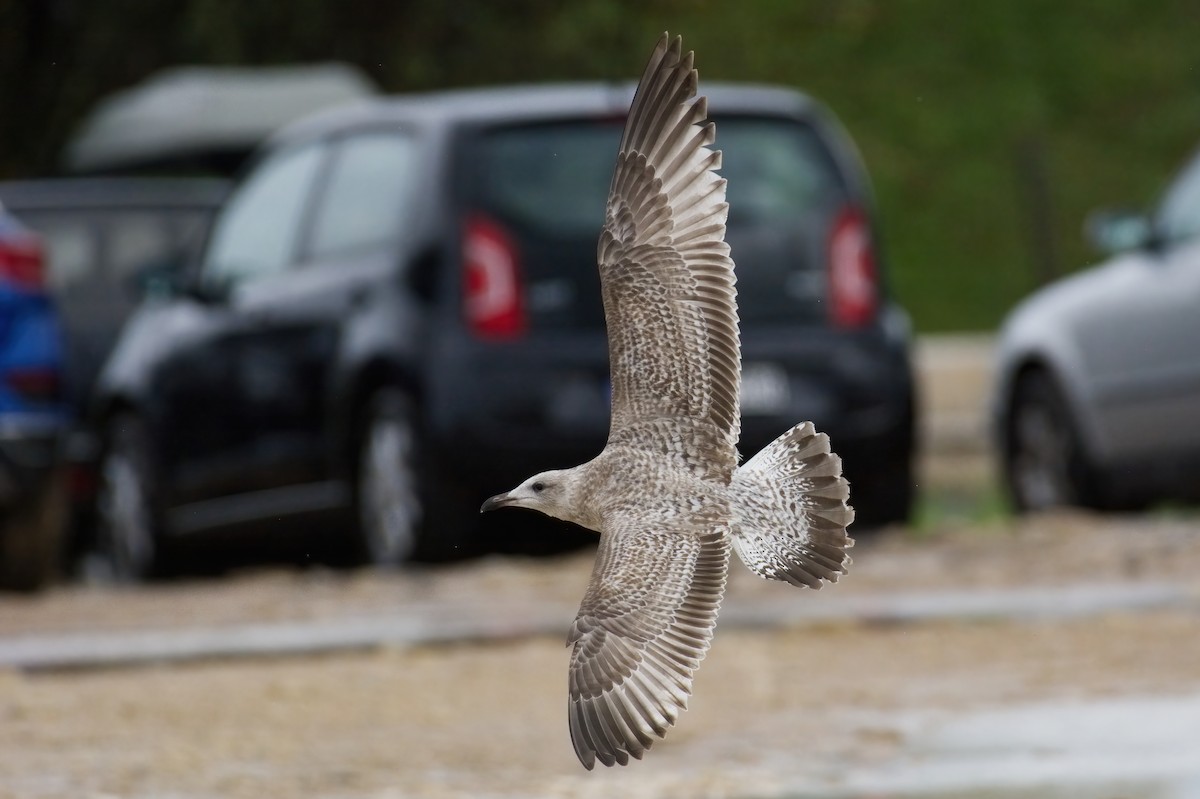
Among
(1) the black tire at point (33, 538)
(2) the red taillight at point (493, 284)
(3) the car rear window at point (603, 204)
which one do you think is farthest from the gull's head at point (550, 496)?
(1) the black tire at point (33, 538)

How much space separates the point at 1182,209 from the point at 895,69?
26.4m

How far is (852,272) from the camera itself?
11391 mm

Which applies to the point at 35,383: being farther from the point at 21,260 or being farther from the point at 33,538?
the point at 33,538

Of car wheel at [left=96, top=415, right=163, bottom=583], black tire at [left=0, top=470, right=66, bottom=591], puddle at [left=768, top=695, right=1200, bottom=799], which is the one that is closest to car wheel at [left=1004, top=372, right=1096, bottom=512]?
car wheel at [left=96, top=415, right=163, bottom=583]

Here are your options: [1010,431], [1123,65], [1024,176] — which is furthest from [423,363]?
[1123,65]

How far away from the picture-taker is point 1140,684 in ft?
28.6

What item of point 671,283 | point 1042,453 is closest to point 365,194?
point 1042,453

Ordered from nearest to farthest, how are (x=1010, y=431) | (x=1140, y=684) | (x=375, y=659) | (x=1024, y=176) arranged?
(x=1140, y=684)
(x=375, y=659)
(x=1010, y=431)
(x=1024, y=176)

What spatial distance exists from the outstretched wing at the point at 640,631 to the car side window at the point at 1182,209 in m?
8.28

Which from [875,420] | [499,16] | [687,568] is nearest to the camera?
[687,568]

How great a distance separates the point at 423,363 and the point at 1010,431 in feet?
13.3

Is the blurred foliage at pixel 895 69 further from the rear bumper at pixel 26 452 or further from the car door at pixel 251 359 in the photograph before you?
the rear bumper at pixel 26 452

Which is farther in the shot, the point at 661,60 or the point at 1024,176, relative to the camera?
the point at 1024,176

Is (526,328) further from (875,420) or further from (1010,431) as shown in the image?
(1010,431)
